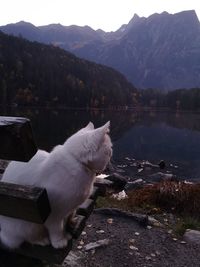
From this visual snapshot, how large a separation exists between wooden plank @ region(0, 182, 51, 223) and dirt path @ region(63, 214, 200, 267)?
3.09 m

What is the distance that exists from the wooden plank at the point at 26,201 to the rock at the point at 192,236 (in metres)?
5.13

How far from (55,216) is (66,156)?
0.45 meters

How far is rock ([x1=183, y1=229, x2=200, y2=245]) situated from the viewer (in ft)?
21.7

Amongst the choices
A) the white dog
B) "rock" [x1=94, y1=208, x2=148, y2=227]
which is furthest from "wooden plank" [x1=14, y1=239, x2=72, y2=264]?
"rock" [x1=94, y1=208, x2=148, y2=227]

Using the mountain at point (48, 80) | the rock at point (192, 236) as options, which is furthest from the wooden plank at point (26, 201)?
the mountain at point (48, 80)

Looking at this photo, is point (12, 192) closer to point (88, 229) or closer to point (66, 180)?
point (66, 180)

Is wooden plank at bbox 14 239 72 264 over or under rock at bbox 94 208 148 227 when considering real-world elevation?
over

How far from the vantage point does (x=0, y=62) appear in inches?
5295

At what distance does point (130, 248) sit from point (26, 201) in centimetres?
443

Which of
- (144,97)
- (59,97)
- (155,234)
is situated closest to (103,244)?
(155,234)

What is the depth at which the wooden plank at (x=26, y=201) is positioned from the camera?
6.18 feet

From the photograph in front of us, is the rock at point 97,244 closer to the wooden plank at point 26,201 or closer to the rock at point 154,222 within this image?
the rock at point 154,222

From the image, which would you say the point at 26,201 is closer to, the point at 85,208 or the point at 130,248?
the point at 85,208

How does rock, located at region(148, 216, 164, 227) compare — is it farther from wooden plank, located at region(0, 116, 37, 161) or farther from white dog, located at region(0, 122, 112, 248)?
wooden plank, located at region(0, 116, 37, 161)
